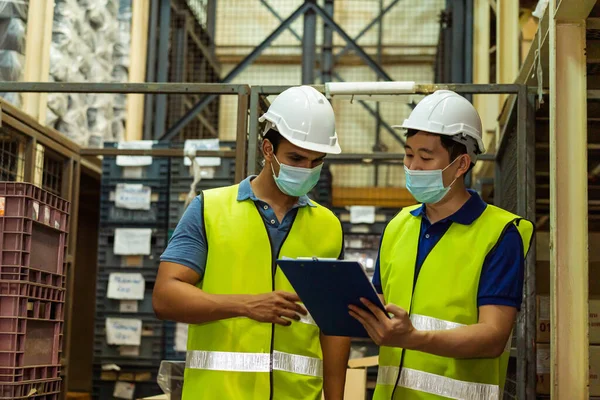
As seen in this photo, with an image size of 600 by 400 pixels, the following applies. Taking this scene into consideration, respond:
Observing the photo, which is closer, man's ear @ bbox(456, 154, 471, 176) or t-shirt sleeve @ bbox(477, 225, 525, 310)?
t-shirt sleeve @ bbox(477, 225, 525, 310)

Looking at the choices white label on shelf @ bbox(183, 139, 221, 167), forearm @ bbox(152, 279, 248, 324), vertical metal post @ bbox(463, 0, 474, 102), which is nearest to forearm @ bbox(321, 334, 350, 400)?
forearm @ bbox(152, 279, 248, 324)

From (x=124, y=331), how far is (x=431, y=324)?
17.7 ft

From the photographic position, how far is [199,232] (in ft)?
10.1

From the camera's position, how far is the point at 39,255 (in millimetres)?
4656

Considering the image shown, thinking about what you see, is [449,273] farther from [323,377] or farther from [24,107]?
[24,107]

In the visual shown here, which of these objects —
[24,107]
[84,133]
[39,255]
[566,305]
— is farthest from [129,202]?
[566,305]

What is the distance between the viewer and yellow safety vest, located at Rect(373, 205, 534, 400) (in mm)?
3023

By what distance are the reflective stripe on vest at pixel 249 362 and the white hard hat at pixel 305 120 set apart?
769mm

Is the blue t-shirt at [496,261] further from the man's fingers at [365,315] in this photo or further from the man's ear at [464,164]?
the man's fingers at [365,315]

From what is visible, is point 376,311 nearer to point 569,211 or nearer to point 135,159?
point 569,211

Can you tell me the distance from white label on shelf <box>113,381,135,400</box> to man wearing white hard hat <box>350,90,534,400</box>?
5.13m

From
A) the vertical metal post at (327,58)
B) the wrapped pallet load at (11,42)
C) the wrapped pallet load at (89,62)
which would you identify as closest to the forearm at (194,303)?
the wrapped pallet load at (11,42)

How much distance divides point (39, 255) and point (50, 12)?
323 cm

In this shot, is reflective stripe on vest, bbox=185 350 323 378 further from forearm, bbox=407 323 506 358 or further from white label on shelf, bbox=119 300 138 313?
white label on shelf, bbox=119 300 138 313
